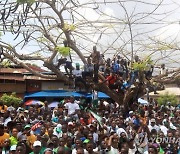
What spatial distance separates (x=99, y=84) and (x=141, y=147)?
4353 mm

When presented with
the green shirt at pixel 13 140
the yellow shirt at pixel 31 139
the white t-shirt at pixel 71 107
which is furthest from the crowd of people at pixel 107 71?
the green shirt at pixel 13 140

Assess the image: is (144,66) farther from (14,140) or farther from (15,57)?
(14,140)

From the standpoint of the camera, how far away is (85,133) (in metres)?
8.98

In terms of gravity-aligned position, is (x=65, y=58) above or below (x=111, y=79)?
above

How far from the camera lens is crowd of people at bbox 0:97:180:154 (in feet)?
24.2

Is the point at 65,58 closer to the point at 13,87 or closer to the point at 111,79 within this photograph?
the point at 111,79

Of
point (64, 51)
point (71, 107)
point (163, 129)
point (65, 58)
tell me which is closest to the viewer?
point (163, 129)

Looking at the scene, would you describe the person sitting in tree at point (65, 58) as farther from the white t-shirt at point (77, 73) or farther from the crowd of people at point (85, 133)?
the crowd of people at point (85, 133)

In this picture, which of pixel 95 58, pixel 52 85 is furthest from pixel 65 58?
pixel 52 85

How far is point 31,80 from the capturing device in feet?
102

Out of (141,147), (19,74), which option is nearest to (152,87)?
(141,147)

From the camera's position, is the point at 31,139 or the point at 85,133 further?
the point at 85,133

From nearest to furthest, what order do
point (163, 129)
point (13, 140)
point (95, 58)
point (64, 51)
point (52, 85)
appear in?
point (13, 140) < point (163, 129) < point (64, 51) < point (95, 58) < point (52, 85)

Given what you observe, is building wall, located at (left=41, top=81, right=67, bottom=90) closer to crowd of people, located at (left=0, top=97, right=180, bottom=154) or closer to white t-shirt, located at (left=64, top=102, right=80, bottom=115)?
crowd of people, located at (left=0, top=97, right=180, bottom=154)
